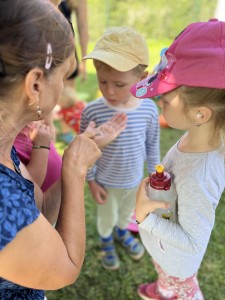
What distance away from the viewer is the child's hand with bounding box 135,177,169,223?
4.36ft

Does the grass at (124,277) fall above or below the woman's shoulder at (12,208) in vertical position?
below

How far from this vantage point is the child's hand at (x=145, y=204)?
1328 millimetres

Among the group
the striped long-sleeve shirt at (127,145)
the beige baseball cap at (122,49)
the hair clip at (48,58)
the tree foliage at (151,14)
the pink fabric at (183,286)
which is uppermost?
the hair clip at (48,58)

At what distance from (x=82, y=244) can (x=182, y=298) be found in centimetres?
86

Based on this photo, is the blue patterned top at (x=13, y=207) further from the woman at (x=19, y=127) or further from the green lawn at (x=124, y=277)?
the green lawn at (x=124, y=277)

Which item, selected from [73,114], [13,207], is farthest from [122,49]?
[73,114]

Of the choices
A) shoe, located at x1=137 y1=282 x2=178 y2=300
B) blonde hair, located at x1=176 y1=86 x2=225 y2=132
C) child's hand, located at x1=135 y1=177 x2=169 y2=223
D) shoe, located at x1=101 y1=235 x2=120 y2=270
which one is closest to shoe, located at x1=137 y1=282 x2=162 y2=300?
shoe, located at x1=137 y1=282 x2=178 y2=300

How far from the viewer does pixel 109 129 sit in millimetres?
1746

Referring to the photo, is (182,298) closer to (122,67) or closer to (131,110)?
(131,110)

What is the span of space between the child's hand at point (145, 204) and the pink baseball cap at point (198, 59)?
0.43 meters

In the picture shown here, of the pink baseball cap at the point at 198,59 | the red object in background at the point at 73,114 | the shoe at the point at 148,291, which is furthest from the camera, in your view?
the red object in background at the point at 73,114

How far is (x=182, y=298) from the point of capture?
1.75m

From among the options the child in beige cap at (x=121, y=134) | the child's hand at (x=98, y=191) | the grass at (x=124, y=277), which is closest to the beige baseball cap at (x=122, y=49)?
the child in beige cap at (x=121, y=134)

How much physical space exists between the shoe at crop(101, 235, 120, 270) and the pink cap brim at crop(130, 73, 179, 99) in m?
1.42
